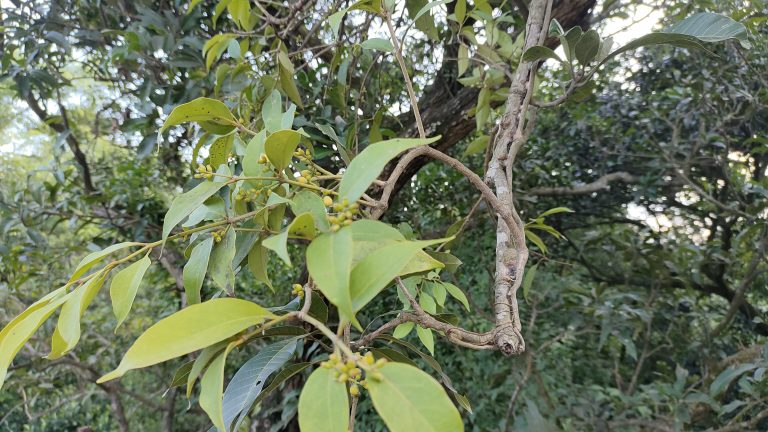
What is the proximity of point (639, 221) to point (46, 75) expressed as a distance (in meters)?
1.95

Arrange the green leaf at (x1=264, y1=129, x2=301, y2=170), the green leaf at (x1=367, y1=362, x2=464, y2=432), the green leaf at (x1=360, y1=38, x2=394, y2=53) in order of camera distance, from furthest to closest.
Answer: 1. the green leaf at (x1=360, y1=38, x2=394, y2=53)
2. the green leaf at (x1=264, y1=129, x2=301, y2=170)
3. the green leaf at (x1=367, y1=362, x2=464, y2=432)

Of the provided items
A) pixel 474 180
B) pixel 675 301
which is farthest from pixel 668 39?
pixel 675 301

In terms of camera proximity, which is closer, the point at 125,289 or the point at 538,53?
the point at 125,289

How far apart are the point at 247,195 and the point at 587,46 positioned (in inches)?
15.4

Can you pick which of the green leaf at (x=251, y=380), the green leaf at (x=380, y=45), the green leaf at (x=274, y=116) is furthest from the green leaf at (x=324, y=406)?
the green leaf at (x=380, y=45)

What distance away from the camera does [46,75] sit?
1.24 m

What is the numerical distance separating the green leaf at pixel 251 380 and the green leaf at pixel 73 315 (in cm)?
12

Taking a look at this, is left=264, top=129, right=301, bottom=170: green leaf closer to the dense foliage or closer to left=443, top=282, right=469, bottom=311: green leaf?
the dense foliage

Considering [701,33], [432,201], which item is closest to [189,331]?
[701,33]

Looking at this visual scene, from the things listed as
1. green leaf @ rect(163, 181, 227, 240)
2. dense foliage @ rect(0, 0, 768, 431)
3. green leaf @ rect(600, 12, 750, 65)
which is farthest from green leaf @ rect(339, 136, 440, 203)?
green leaf @ rect(600, 12, 750, 65)

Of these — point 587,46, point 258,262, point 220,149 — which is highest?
point 587,46

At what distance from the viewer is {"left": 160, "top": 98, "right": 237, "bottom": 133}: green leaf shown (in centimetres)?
36

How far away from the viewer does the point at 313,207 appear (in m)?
0.30

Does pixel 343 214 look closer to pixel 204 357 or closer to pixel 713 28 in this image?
pixel 204 357
